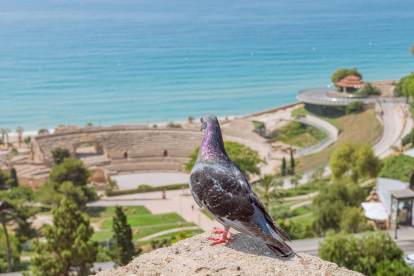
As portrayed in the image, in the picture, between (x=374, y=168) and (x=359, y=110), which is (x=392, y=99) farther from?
(x=374, y=168)

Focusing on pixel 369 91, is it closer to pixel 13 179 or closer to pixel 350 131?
pixel 350 131

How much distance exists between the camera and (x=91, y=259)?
70.3 feet

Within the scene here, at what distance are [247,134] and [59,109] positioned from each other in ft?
178

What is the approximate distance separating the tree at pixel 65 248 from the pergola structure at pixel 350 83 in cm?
6185

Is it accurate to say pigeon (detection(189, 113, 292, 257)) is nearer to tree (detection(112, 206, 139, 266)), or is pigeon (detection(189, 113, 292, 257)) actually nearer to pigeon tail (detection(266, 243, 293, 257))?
pigeon tail (detection(266, 243, 293, 257))

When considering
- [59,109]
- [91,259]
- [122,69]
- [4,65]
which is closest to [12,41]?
[4,65]

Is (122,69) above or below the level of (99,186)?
above

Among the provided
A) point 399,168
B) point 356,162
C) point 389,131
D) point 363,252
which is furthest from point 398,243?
point 389,131

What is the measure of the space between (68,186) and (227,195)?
3541cm

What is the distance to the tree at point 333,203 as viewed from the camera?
29875mm

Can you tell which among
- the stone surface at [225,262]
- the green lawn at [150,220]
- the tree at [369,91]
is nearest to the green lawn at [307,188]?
the green lawn at [150,220]

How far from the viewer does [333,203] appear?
31.7 metres

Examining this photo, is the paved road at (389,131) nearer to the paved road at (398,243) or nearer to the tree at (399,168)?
the tree at (399,168)

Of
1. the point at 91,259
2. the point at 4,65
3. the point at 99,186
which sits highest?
the point at 4,65
